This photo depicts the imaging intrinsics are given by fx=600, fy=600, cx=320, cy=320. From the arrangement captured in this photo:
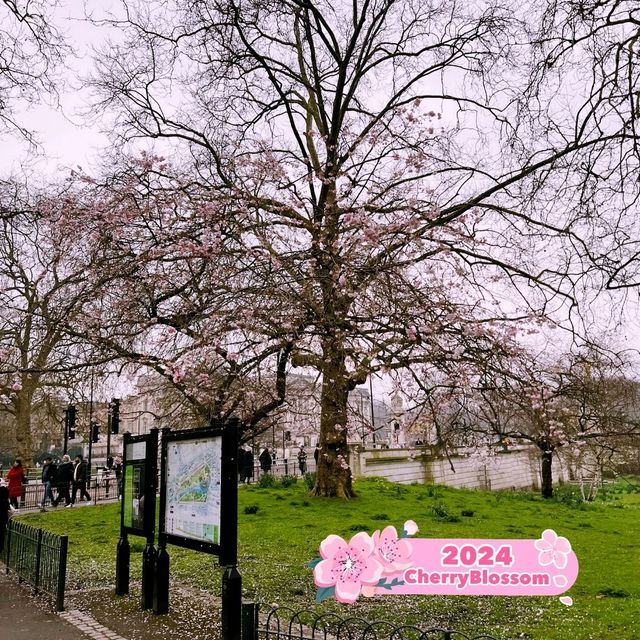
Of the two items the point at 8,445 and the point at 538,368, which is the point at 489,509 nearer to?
the point at 538,368

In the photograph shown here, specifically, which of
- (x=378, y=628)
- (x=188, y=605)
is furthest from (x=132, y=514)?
Answer: (x=378, y=628)

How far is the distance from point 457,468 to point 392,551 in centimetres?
3366

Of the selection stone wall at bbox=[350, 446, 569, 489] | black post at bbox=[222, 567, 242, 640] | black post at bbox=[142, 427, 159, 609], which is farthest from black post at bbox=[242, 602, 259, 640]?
stone wall at bbox=[350, 446, 569, 489]

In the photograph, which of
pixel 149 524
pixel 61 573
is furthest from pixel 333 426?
pixel 61 573

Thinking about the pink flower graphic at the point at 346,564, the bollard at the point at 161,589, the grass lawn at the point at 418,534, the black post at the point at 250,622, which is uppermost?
the pink flower graphic at the point at 346,564

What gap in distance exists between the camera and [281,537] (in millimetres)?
12586

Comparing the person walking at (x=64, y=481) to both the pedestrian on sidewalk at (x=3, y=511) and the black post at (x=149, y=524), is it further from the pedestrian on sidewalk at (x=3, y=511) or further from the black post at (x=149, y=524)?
the black post at (x=149, y=524)

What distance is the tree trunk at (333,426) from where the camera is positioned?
10.1m

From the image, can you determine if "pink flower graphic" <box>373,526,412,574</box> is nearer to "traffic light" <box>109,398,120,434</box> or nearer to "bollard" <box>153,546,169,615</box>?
"bollard" <box>153,546,169,615</box>

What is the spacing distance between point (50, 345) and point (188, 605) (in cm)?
569

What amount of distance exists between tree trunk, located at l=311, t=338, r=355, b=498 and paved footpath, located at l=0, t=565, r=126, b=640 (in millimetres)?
4833

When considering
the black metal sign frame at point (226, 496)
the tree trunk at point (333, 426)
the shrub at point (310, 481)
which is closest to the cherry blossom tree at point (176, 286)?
the tree trunk at point (333, 426)

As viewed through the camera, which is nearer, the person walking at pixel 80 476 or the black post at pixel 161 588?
the black post at pixel 161 588

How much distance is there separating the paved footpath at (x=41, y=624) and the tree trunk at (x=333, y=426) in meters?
4.83
